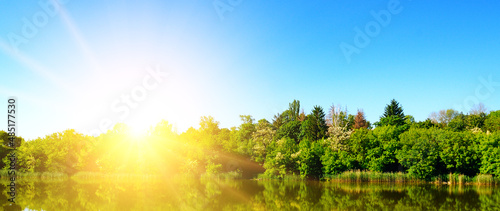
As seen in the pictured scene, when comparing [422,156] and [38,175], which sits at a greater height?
[422,156]

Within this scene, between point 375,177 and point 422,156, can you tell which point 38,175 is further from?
point 422,156

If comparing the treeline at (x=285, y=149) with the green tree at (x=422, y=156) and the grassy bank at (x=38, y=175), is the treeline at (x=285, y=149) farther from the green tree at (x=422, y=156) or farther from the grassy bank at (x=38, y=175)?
the grassy bank at (x=38, y=175)

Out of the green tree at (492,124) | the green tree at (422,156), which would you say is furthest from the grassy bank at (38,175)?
the green tree at (492,124)

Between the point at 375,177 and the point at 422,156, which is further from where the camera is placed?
the point at 375,177

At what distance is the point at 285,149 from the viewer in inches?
2074

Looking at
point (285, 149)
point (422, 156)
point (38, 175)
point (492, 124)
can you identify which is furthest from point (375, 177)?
point (38, 175)

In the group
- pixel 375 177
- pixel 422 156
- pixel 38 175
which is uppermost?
pixel 422 156

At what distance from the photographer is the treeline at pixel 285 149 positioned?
43594 mm

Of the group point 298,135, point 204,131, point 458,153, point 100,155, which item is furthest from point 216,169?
point 458,153

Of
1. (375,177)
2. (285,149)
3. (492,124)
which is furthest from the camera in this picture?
(492,124)

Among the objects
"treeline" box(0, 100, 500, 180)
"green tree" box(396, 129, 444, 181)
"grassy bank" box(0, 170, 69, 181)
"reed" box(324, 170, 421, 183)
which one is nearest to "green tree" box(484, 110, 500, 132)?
"treeline" box(0, 100, 500, 180)

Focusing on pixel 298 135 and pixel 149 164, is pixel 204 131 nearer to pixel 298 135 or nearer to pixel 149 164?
pixel 149 164

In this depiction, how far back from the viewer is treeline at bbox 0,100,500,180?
4359 centimetres

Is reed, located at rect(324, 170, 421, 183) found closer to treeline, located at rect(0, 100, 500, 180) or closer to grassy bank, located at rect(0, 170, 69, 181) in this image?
treeline, located at rect(0, 100, 500, 180)
